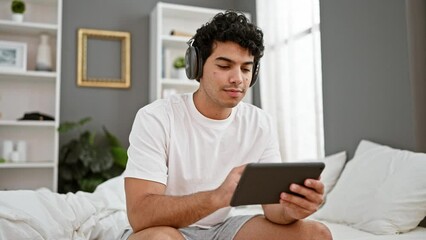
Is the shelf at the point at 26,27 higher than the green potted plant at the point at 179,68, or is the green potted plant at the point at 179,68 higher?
the shelf at the point at 26,27

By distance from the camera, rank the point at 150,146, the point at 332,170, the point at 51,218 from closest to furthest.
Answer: the point at 150,146, the point at 51,218, the point at 332,170

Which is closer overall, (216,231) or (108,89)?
(216,231)

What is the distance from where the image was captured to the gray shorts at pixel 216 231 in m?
1.45

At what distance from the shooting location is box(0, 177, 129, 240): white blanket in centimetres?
160

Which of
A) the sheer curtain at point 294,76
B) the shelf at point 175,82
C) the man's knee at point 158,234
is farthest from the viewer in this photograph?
the shelf at point 175,82

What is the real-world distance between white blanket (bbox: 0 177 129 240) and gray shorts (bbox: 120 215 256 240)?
34 cm

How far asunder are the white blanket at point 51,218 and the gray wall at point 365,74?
5.10ft

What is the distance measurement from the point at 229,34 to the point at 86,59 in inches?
117

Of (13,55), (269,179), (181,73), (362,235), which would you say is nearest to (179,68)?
(181,73)

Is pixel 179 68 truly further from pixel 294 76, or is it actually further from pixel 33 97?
pixel 33 97

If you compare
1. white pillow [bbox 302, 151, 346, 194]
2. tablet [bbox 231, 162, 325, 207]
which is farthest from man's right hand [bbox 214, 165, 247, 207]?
white pillow [bbox 302, 151, 346, 194]

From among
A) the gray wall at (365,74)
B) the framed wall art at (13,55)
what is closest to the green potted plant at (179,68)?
the framed wall art at (13,55)

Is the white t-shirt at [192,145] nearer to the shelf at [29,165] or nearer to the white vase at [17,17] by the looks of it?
the shelf at [29,165]

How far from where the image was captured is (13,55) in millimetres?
3830
